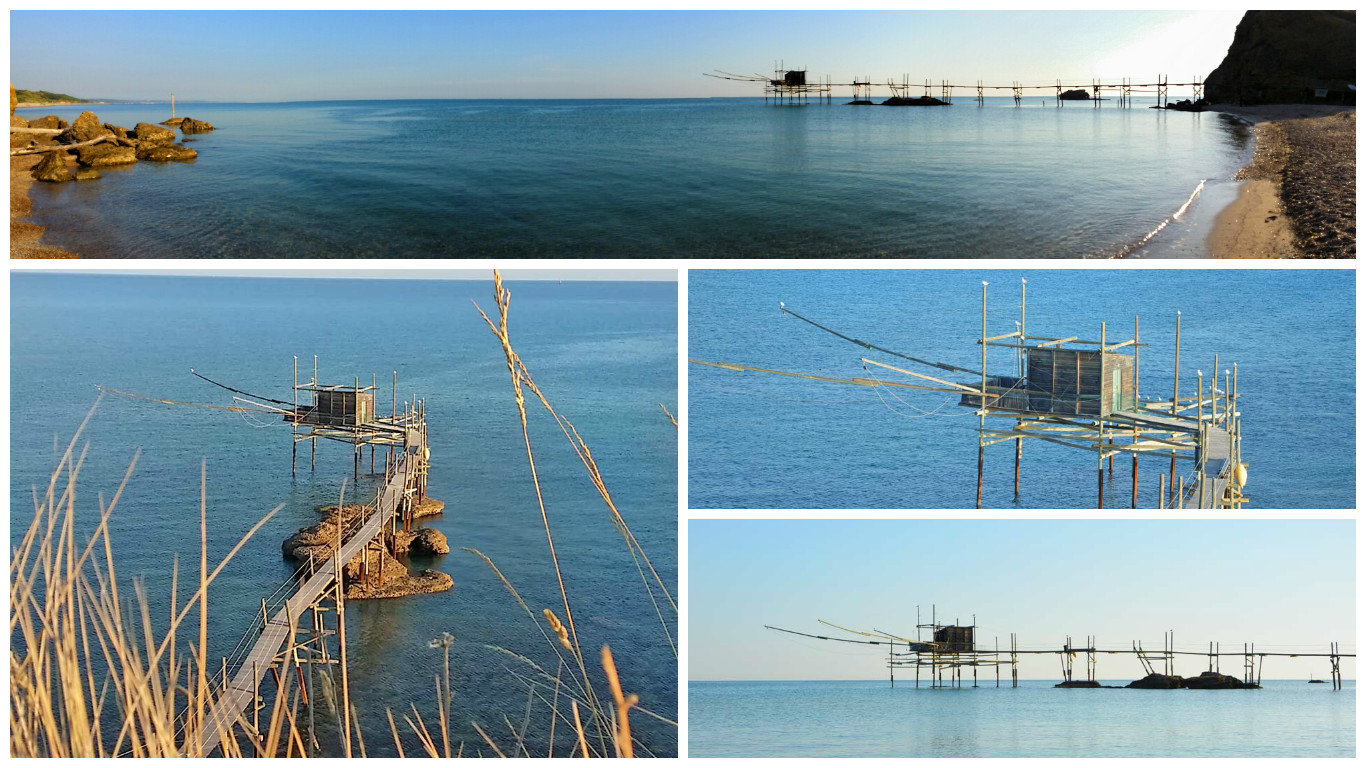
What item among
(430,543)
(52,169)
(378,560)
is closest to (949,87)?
(430,543)

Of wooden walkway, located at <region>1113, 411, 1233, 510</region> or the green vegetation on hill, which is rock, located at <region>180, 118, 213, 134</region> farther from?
wooden walkway, located at <region>1113, 411, 1233, 510</region>

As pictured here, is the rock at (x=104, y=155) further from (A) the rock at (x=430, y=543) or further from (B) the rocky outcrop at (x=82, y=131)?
(A) the rock at (x=430, y=543)

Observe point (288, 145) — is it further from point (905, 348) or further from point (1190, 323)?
point (1190, 323)

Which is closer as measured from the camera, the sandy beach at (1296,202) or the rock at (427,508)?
the sandy beach at (1296,202)

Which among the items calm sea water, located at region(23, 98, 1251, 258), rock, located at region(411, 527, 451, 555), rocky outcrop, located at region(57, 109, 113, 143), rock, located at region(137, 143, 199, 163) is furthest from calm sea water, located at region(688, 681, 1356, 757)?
rock, located at region(137, 143, 199, 163)

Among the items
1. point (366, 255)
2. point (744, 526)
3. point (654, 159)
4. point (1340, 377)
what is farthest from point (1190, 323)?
point (744, 526)

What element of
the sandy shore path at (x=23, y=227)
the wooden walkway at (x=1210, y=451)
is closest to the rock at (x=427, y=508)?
the sandy shore path at (x=23, y=227)
